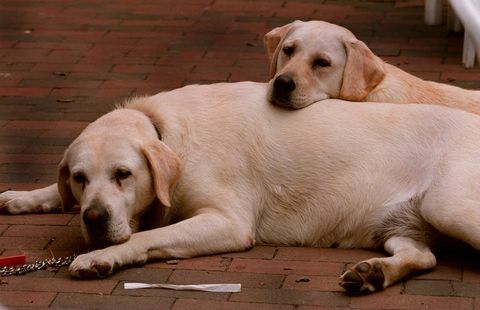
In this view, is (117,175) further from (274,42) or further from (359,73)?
(274,42)

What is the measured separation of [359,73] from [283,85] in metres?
0.49

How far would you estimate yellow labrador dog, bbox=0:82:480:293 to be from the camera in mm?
4871

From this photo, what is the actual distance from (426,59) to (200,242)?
339 cm

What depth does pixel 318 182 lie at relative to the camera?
507 cm

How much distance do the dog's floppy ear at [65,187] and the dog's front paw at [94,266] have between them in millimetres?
445

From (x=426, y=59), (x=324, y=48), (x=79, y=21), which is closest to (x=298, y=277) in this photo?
(x=324, y=48)

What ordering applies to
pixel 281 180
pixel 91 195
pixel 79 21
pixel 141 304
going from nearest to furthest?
pixel 141 304, pixel 91 195, pixel 281 180, pixel 79 21

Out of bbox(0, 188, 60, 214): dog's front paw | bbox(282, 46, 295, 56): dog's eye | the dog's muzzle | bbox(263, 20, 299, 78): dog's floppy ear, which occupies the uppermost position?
the dog's muzzle

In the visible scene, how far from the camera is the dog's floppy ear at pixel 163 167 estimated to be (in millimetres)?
4879

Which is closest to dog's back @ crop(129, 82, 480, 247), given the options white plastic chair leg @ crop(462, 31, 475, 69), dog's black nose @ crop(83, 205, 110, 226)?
dog's black nose @ crop(83, 205, 110, 226)

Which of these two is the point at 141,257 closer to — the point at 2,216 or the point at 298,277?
the point at 298,277

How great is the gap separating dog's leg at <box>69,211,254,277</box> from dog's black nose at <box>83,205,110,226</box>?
0.11m

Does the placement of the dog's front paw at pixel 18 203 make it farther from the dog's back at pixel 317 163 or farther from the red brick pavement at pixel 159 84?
the dog's back at pixel 317 163

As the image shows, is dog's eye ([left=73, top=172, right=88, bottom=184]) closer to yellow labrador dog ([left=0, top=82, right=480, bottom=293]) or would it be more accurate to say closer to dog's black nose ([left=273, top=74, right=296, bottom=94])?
yellow labrador dog ([left=0, top=82, right=480, bottom=293])
